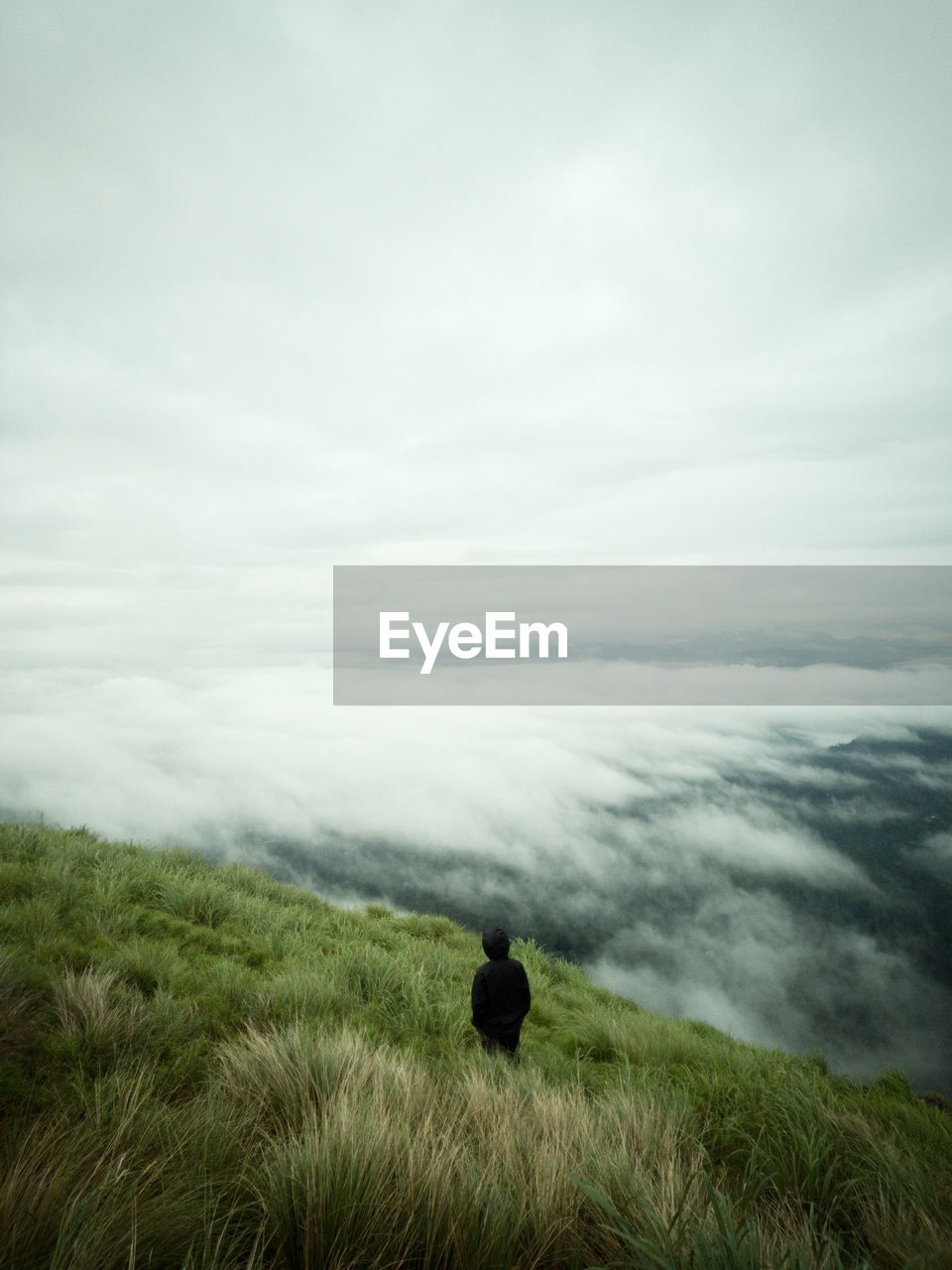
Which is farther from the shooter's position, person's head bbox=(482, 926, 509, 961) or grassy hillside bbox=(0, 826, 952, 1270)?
person's head bbox=(482, 926, 509, 961)

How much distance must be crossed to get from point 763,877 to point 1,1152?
195957 millimetres

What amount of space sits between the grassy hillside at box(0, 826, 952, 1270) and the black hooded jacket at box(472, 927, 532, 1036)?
368 mm

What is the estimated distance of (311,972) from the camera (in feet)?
21.5

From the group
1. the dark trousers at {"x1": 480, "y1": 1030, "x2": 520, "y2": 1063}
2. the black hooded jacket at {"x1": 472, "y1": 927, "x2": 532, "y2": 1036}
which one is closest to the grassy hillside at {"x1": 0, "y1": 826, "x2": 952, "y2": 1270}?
the dark trousers at {"x1": 480, "y1": 1030, "x2": 520, "y2": 1063}

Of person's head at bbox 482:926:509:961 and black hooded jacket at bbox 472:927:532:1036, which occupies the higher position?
person's head at bbox 482:926:509:961

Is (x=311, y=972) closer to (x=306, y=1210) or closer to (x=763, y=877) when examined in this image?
(x=306, y=1210)

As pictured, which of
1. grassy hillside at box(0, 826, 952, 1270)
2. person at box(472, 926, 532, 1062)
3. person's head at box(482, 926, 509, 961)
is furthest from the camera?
person's head at box(482, 926, 509, 961)

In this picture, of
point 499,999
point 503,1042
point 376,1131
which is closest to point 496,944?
point 499,999

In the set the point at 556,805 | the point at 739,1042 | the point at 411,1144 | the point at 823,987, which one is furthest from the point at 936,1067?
the point at 411,1144

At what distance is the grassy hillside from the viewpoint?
2391mm

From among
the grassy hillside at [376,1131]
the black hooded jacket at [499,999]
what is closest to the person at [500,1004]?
the black hooded jacket at [499,999]

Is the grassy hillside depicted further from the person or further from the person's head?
the person's head

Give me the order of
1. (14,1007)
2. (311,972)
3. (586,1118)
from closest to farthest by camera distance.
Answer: (586,1118), (14,1007), (311,972)

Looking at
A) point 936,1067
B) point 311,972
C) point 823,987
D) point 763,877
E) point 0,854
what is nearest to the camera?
point 311,972
